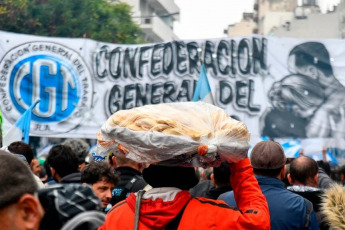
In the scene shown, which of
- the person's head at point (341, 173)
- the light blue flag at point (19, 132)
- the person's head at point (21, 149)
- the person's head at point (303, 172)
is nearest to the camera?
the person's head at point (303, 172)

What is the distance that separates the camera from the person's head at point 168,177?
3.55 metres

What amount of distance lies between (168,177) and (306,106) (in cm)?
988

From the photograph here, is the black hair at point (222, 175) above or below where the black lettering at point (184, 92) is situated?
above

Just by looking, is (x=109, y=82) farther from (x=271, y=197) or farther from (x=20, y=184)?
(x=20, y=184)

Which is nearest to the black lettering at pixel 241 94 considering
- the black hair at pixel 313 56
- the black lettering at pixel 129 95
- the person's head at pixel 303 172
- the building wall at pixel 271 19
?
the black hair at pixel 313 56

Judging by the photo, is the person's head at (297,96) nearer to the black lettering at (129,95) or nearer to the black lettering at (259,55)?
the black lettering at (259,55)

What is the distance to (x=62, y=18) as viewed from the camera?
29797 mm

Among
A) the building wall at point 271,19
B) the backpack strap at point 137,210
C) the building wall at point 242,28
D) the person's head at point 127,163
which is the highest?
the backpack strap at point 137,210

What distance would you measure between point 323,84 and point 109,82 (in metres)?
3.60

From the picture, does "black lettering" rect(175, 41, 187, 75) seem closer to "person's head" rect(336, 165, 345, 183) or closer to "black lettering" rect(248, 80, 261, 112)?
"black lettering" rect(248, 80, 261, 112)

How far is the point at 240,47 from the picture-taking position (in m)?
13.7

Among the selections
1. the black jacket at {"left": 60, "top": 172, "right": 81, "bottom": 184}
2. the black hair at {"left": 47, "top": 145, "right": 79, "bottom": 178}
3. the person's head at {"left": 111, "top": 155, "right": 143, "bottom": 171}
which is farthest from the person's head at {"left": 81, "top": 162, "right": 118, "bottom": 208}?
the black hair at {"left": 47, "top": 145, "right": 79, "bottom": 178}

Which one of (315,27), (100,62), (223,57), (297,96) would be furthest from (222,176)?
(315,27)

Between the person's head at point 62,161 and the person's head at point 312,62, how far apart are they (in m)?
7.75
